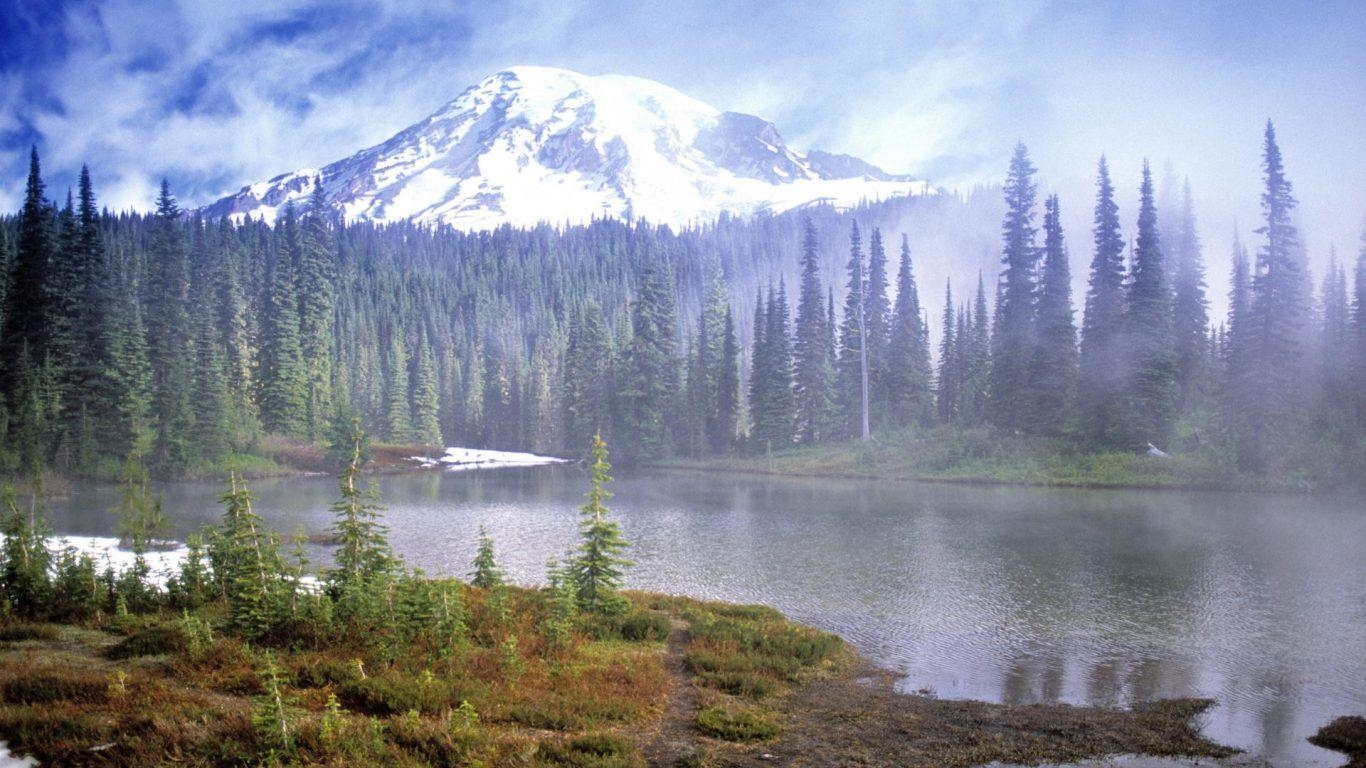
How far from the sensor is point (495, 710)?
11.2 m

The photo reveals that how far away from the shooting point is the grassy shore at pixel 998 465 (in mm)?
52312

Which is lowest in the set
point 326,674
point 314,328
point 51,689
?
point 326,674

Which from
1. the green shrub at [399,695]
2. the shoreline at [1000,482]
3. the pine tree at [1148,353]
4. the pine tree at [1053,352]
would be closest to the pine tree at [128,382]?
the shoreline at [1000,482]

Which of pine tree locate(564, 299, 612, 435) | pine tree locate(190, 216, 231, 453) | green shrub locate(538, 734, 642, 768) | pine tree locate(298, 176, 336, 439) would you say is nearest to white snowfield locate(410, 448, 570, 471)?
pine tree locate(564, 299, 612, 435)

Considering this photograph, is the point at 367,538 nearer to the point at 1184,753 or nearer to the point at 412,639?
the point at 412,639

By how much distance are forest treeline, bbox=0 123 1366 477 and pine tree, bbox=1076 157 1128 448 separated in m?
0.17

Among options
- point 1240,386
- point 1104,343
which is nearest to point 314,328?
point 1104,343

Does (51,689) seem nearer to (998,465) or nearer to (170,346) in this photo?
(998,465)

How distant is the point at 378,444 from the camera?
87.8 m

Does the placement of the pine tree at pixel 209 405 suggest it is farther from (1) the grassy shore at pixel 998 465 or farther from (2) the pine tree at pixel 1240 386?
(2) the pine tree at pixel 1240 386

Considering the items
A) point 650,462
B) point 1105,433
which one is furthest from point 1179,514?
point 650,462

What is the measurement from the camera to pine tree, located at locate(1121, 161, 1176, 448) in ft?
193

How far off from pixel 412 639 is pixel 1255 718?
14.8 meters

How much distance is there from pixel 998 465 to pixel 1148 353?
13.4m
